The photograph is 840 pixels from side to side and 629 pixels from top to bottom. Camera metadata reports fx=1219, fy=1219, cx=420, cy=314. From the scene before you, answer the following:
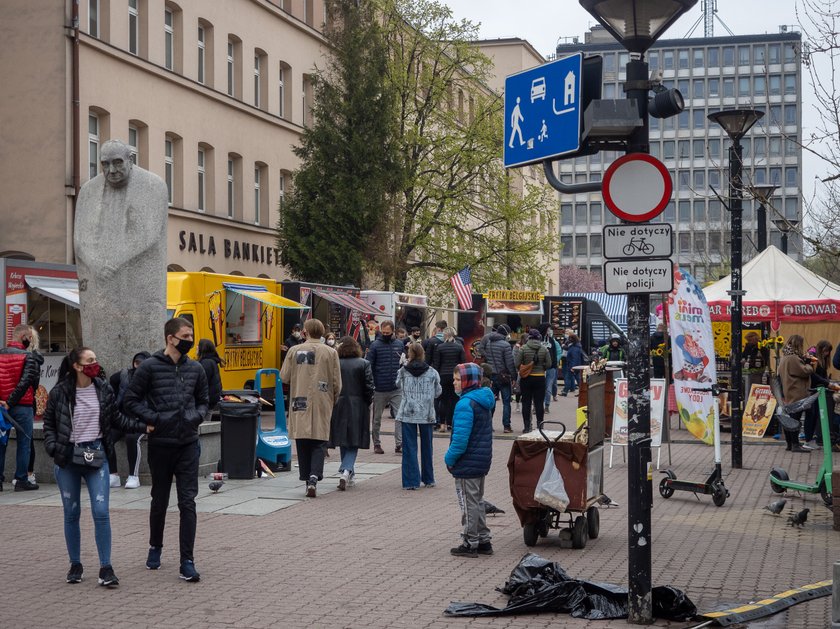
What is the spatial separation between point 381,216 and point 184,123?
749 cm

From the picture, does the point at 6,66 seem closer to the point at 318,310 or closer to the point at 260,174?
the point at 318,310

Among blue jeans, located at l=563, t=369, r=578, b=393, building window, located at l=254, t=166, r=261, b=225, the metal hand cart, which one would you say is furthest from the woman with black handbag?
building window, located at l=254, t=166, r=261, b=225

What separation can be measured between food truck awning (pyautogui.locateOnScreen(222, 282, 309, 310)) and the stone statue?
9.92m

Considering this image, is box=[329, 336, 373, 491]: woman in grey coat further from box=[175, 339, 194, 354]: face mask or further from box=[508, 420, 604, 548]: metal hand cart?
box=[175, 339, 194, 354]: face mask

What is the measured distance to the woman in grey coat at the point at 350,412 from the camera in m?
14.4

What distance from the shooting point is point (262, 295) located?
25.9m

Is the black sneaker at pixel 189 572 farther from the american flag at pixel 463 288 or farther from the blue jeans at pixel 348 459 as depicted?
the american flag at pixel 463 288

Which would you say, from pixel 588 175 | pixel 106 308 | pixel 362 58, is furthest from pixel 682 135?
pixel 106 308

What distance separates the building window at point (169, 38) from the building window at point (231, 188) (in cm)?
461

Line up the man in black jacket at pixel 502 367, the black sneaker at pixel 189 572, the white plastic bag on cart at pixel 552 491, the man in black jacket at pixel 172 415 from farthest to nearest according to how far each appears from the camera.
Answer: the man in black jacket at pixel 502 367 → the white plastic bag on cart at pixel 552 491 → the man in black jacket at pixel 172 415 → the black sneaker at pixel 189 572

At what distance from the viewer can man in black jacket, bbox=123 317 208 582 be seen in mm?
8984

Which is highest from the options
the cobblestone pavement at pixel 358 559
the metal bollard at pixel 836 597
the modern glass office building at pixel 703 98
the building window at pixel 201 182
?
the modern glass office building at pixel 703 98

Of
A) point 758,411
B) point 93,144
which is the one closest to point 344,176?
point 93,144

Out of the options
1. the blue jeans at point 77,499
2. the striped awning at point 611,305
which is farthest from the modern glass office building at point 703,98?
the blue jeans at point 77,499
